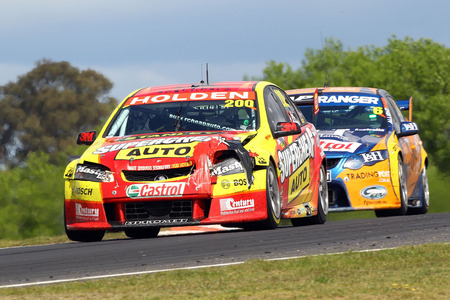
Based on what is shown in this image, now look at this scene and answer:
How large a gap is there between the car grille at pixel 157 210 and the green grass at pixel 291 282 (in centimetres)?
230

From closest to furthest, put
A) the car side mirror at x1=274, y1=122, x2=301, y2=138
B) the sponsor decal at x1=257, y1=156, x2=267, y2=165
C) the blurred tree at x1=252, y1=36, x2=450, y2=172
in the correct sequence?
the sponsor decal at x1=257, y1=156, x2=267, y2=165
the car side mirror at x1=274, y1=122, x2=301, y2=138
the blurred tree at x1=252, y1=36, x2=450, y2=172

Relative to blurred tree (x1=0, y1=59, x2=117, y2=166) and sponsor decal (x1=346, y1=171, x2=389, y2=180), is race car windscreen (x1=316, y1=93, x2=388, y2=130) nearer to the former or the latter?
sponsor decal (x1=346, y1=171, x2=389, y2=180)

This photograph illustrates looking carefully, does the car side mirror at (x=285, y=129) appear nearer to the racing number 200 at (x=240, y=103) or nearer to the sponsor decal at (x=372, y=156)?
the racing number 200 at (x=240, y=103)

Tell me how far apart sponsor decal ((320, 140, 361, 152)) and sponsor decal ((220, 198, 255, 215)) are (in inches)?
166

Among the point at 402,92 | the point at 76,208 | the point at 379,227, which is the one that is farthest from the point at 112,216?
the point at 402,92

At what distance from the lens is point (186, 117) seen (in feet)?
38.4

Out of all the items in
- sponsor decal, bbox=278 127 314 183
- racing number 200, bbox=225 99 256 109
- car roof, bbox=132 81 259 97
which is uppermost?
car roof, bbox=132 81 259 97

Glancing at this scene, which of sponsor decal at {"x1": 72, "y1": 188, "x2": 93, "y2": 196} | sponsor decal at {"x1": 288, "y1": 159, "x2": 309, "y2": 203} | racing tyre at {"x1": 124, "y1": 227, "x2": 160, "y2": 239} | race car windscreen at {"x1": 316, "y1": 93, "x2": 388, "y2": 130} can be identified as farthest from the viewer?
race car windscreen at {"x1": 316, "y1": 93, "x2": 388, "y2": 130}

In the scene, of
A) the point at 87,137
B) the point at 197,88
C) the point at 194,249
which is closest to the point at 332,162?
the point at 197,88

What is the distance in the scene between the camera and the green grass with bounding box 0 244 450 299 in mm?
6715

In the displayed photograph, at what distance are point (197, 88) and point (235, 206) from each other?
2070 millimetres

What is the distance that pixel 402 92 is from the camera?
1777 inches

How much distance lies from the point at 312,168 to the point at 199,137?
234cm

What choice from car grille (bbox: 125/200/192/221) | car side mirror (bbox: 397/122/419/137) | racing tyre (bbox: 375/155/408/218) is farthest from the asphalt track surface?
car side mirror (bbox: 397/122/419/137)
